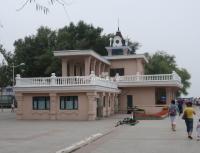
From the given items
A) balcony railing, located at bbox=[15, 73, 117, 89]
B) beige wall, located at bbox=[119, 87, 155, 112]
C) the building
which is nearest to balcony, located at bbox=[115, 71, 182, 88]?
the building

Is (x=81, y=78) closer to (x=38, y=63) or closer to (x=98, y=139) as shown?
(x=98, y=139)

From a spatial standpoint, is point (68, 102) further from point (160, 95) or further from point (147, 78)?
point (160, 95)

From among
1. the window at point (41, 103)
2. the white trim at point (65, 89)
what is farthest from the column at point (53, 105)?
the window at point (41, 103)

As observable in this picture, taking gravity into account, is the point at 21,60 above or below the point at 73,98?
above

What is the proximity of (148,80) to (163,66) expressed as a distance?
30093 mm

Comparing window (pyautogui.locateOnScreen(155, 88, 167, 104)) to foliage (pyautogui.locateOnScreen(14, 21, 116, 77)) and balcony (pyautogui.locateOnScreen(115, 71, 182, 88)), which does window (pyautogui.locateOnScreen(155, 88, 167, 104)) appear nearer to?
balcony (pyautogui.locateOnScreen(115, 71, 182, 88))

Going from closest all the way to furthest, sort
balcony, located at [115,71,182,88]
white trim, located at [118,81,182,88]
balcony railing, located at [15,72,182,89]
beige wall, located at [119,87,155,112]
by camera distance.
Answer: balcony railing, located at [15,72,182,89] → white trim, located at [118,81,182,88] → balcony, located at [115,71,182,88] → beige wall, located at [119,87,155,112]

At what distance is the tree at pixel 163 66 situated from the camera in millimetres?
77262

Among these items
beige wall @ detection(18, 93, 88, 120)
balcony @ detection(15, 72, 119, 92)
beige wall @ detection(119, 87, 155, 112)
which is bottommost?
beige wall @ detection(18, 93, 88, 120)

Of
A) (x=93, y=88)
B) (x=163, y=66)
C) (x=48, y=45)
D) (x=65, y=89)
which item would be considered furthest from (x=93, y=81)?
(x=163, y=66)

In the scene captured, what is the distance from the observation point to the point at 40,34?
212 ft

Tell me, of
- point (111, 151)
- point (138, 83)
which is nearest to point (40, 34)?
point (138, 83)

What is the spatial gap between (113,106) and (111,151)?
33.2 meters

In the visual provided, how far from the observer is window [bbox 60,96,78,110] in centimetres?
3972
